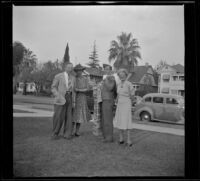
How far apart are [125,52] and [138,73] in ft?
1.39

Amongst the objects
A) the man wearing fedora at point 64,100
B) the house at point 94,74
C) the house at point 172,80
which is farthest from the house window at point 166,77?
the man wearing fedora at point 64,100

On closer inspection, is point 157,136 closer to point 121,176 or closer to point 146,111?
point 146,111

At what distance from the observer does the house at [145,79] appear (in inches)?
136

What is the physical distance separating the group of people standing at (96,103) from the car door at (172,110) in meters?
0.63

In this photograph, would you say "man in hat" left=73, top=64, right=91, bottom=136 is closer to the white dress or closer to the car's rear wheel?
the white dress

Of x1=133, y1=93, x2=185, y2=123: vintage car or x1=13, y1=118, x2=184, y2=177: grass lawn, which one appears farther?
x1=133, y1=93, x2=185, y2=123: vintage car

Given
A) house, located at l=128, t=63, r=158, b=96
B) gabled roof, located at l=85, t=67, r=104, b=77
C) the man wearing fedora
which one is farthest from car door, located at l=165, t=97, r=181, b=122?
the man wearing fedora

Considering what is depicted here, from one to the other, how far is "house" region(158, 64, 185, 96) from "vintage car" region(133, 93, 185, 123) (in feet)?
0.33

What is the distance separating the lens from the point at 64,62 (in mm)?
3520

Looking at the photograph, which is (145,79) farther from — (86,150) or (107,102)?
(86,150)

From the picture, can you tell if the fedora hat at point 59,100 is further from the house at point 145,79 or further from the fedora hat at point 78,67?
the house at point 145,79

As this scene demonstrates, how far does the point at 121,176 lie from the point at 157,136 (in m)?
1.08

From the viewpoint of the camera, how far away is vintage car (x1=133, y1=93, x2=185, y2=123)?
3.38m
